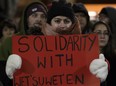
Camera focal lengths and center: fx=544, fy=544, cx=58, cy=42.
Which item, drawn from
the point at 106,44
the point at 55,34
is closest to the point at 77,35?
the point at 55,34

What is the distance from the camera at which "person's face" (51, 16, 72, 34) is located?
4.29m

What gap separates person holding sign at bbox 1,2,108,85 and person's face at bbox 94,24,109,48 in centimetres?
76

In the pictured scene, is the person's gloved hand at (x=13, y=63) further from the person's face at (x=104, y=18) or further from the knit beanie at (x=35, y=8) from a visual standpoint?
the person's face at (x=104, y=18)

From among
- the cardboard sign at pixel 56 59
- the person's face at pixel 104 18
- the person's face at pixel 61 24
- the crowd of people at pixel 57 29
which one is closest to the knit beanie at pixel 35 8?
the crowd of people at pixel 57 29

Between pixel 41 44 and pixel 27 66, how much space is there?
A: 211 millimetres

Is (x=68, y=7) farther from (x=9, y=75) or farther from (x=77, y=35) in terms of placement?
(x=9, y=75)

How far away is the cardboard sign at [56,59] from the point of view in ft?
13.8

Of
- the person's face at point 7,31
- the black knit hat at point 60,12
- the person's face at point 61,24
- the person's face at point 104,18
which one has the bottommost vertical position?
the person's face at point 7,31

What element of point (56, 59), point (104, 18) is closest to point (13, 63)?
point (56, 59)

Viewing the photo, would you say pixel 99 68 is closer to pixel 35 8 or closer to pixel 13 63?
pixel 13 63

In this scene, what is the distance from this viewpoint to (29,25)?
4.71 m

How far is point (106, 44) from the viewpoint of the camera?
5.34 meters

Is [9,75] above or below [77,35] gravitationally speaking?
below

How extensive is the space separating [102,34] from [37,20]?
0.90 m
